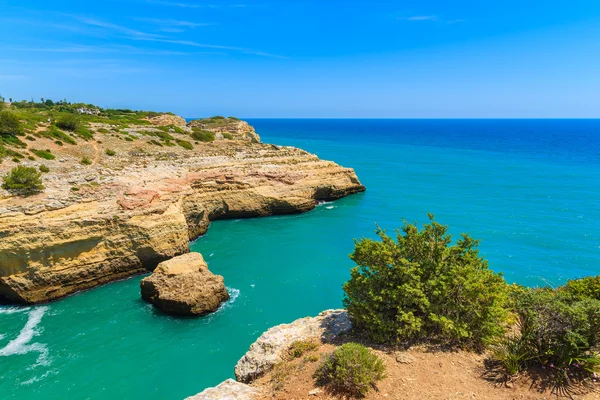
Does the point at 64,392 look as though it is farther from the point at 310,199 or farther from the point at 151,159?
the point at 310,199

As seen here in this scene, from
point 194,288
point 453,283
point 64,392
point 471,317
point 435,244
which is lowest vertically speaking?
point 64,392

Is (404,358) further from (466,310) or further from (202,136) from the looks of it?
(202,136)

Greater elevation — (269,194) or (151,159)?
(151,159)

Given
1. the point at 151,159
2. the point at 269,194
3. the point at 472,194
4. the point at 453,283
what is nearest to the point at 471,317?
the point at 453,283

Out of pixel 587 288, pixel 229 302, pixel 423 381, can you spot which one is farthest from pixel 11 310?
pixel 587 288

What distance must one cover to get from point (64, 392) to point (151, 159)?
2632 cm

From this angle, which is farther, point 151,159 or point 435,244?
point 151,159

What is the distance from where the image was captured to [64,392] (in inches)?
558

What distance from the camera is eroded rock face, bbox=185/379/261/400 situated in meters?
8.78

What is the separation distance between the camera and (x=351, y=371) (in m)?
8.64

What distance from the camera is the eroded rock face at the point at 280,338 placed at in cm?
1080

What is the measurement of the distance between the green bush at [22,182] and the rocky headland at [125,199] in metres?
0.51

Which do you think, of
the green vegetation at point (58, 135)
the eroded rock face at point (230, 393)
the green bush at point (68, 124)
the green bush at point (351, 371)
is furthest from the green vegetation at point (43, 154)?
the green bush at point (351, 371)

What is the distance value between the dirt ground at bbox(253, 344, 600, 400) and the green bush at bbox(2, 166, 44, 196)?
21.5 metres
